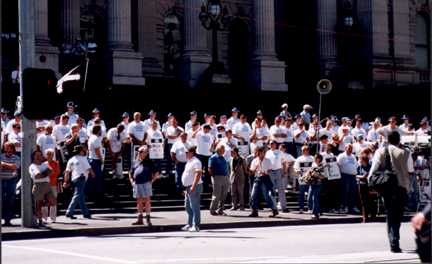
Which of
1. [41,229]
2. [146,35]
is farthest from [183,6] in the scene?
[41,229]

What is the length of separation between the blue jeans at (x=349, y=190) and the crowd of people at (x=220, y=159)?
0.03 metres

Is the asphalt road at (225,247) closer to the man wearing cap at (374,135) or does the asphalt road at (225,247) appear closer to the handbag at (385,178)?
the handbag at (385,178)

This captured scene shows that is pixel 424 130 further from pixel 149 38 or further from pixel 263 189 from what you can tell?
pixel 149 38

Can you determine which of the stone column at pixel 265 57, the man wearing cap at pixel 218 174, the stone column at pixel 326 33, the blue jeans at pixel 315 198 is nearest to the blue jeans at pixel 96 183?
the man wearing cap at pixel 218 174

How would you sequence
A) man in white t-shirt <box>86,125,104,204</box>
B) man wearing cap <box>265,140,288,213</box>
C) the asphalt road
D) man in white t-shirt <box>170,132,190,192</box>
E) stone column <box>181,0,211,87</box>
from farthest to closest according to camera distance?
stone column <box>181,0,211,87</box> → man wearing cap <box>265,140,288,213</box> → man in white t-shirt <box>170,132,190,192</box> → man in white t-shirt <box>86,125,104,204</box> → the asphalt road

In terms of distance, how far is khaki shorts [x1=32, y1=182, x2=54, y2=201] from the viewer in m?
21.4

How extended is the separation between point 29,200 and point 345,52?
29.0 m

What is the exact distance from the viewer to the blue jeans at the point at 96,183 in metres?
24.1

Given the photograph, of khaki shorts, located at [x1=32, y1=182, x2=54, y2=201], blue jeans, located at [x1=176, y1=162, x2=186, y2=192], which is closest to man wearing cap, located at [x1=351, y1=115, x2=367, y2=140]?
blue jeans, located at [x1=176, y1=162, x2=186, y2=192]

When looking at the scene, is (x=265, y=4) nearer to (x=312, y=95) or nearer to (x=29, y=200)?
(x=312, y=95)

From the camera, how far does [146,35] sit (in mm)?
42094

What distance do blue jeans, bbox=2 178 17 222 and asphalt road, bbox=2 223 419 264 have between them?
231cm

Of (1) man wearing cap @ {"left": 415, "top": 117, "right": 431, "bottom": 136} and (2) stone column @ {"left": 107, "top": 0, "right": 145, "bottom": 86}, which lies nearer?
(1) man wearing cap @ {"left": 415, "top": 117, "right": 431, "bottom": 136}

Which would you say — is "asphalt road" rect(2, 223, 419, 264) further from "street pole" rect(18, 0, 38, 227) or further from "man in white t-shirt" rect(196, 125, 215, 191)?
"man in white t-shirt" rect(196, 125, 215, 191)
